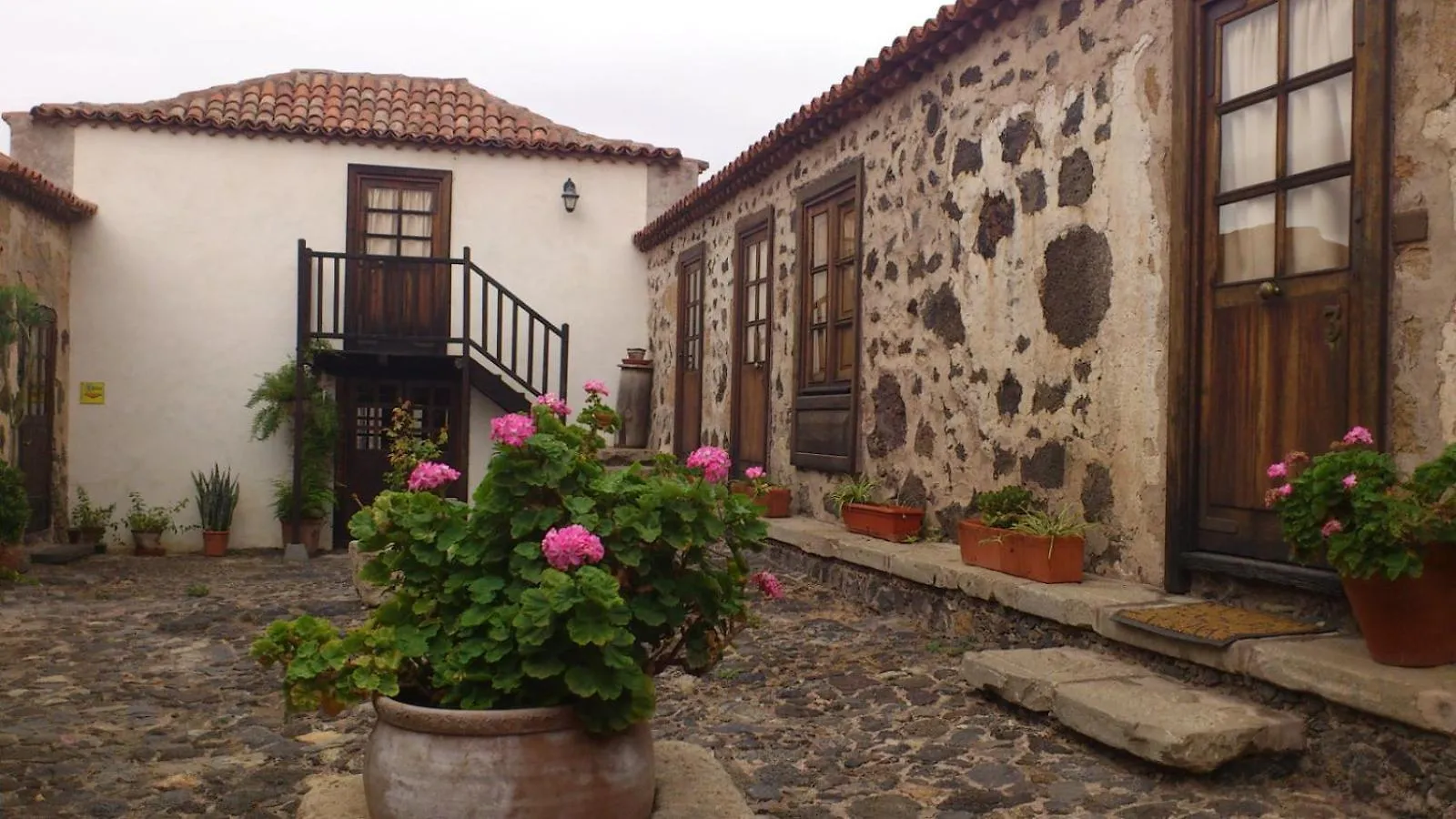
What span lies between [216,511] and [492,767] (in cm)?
939

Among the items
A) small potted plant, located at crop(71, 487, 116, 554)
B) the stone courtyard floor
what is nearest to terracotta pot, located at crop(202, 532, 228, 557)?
small potted plant, located at crop(71, 487, 116, 554)

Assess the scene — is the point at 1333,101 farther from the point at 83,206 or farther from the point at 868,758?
the point at 83,206

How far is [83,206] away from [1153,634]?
32.3ft

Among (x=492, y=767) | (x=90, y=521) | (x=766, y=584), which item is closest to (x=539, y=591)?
(x=492, y=767)

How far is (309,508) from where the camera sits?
34.1ft

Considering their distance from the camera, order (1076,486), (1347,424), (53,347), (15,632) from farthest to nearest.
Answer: (53,347) → (15,632) → (1076,486) → (1347,424)

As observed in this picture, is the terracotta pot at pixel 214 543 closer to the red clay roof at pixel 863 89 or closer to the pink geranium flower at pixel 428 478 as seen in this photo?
the red clay roof at pixel 863 89

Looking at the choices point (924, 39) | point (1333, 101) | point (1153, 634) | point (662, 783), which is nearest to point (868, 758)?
point (1153, 634)

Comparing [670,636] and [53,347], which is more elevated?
[53,347]

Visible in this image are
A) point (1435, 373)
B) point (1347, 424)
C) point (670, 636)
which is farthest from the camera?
point (1347, 424)

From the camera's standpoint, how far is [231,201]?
1088 centimetres

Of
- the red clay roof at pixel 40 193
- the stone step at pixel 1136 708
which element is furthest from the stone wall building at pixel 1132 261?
the red clay roof at pixel 40 193

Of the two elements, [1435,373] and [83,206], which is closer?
[1435,373]

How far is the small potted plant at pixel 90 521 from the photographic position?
10.1 metres
